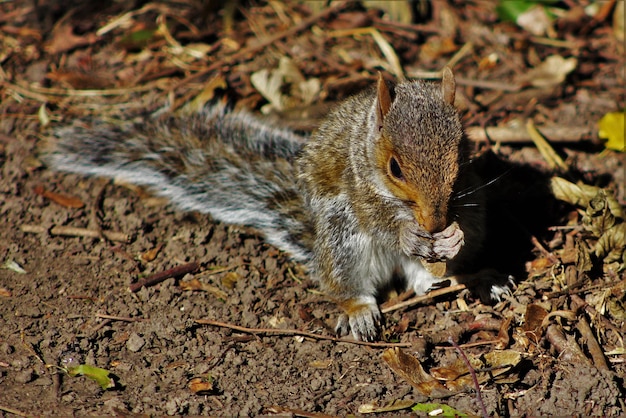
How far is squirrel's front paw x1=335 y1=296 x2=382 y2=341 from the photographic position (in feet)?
10.0

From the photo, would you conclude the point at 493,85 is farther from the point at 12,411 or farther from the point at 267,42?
the point at 12,411

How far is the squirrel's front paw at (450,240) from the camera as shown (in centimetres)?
279

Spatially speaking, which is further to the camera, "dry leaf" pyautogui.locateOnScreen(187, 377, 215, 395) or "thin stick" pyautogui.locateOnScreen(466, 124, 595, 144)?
"thin stick" pyautogui.locateOnScreen(466, 124, 595, 144)

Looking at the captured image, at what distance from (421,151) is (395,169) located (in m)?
0.16

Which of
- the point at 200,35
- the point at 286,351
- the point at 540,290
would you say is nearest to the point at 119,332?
the point at 286,351

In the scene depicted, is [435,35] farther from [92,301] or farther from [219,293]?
[92,301]

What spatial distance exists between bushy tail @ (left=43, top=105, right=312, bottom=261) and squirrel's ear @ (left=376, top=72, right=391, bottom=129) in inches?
29.0

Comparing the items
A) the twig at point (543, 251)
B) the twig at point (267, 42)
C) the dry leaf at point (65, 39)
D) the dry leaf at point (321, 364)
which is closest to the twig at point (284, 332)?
the dry leaf at point (321, 364)

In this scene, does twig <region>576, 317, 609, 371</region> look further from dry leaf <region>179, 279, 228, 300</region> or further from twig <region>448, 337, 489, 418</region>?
dry leaf <region>179, 279, 228, 300</region>

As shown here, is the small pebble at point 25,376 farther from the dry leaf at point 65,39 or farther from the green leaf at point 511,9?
the green leaf at point 511,9

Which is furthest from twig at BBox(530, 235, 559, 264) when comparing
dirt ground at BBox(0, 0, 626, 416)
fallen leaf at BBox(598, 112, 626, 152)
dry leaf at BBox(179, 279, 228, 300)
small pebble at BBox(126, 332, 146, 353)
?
small pebble at BBox(126, 332, 146, 353)

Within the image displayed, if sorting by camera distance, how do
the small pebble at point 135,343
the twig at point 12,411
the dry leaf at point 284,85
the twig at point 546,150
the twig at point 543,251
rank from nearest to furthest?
the twig at point 12,411, the small pebble at point 135,343, the twig at point 543,251, the twig at point 546,150, the dry leaf at point 284,85

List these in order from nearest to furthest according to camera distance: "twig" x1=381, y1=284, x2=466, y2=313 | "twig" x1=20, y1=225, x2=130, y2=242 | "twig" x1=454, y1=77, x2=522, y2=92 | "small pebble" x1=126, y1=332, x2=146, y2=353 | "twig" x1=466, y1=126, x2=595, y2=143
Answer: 1. "small pebble" x1=126, y1=332, x2=146, y2=353
2. "twig" x1=381, y1=284, x2=466, y2=313
3. "twig" x1=20, y1=225, x2=130, y2=242
4. "twig" x1=466, y1=126, x2=595, y2=143
5. "twig" x1=454, y1=77, x2=522, y2=92

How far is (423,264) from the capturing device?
9.86ft
